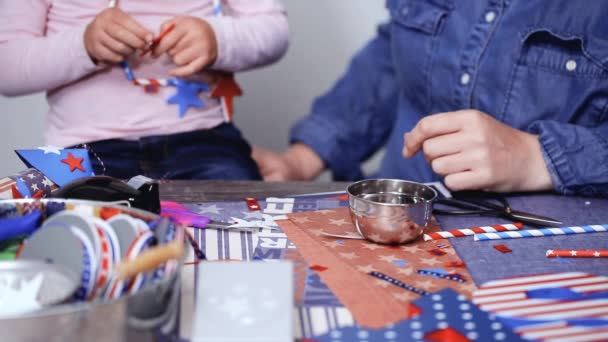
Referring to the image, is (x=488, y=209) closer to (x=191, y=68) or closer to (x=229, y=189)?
(x=229, y=189)

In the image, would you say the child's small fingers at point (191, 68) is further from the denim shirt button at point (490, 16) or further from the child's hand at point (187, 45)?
the denim shirt button at point (490, 16)

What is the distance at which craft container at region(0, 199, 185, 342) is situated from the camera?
0.44 m

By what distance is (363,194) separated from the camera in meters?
0.81

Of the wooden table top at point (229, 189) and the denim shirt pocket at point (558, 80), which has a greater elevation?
the denim shirt pocket at point (558, 80)

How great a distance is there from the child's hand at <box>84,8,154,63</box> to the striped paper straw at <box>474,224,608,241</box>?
0.59 metres

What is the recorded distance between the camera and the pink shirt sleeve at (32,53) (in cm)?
108

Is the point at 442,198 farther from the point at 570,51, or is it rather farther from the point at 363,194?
the point at 570,51

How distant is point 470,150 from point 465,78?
260mm

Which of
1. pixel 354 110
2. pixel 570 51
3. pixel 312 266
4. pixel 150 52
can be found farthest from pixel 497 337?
pixel 354 110

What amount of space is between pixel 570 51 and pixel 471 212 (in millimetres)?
372

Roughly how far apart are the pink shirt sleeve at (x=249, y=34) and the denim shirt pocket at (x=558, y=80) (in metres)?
0.42

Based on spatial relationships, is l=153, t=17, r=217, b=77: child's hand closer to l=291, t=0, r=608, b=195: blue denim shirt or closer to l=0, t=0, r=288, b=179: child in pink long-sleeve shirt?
l=0, t=0, r=288, b=179: child in pink long-sleeve shirt

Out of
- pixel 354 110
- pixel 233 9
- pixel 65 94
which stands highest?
pixel 233 9

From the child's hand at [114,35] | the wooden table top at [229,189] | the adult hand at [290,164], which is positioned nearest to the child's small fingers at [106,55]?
the child's hand at [114,35]
